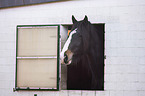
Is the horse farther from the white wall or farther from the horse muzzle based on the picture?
the white wall

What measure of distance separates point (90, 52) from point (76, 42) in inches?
20.2

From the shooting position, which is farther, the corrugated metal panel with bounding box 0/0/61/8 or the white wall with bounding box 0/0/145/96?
the corrugated metal panel with bounding box 0/0/61/8

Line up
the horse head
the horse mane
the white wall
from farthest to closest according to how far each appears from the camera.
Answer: the white wall, the horse mane, the horse head

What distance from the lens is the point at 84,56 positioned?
528 cm

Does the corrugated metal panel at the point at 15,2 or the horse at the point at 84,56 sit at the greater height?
the corrugated metal panel at the point at 15,2

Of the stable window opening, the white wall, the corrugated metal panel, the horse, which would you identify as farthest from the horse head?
the corrugated metal panel

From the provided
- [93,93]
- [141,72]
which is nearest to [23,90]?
[93,93]

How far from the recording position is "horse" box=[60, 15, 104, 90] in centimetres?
478

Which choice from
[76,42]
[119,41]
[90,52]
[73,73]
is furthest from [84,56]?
[73,73]

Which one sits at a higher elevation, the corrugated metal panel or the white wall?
the corrugated metal panel

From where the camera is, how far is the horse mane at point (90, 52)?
4984 millimetres

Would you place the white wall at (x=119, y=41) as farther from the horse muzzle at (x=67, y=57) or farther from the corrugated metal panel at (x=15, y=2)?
the horse muzzle at (x=67, y=57)

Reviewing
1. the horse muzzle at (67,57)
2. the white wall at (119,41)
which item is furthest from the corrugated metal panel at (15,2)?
the horse muzzle at (67,57)

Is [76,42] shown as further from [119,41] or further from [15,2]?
[15,2]
